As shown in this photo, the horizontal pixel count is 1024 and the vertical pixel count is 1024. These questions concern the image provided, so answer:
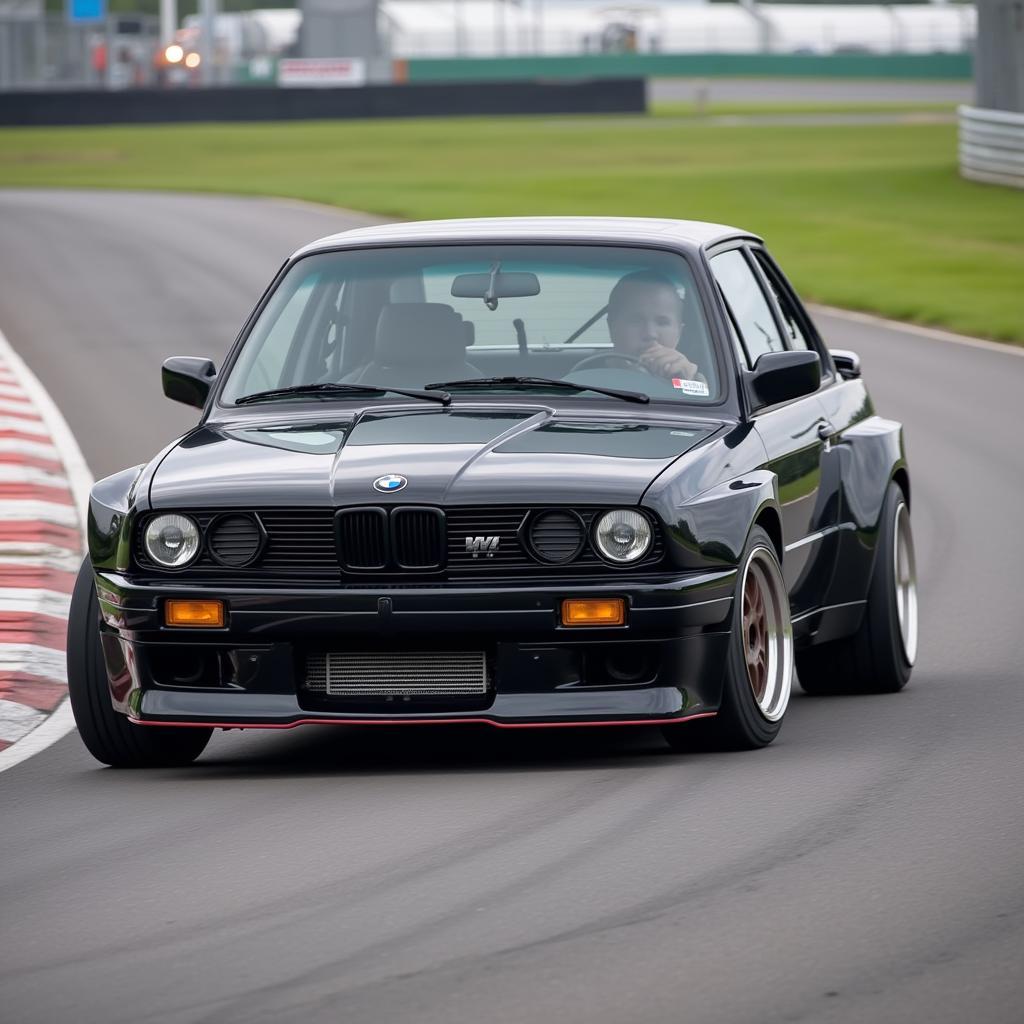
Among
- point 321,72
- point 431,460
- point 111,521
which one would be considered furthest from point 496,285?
point 321,72

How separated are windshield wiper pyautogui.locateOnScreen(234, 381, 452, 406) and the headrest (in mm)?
144

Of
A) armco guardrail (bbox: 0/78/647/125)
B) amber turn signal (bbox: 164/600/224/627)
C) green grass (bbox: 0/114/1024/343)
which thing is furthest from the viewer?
armco guardrail (bbox: 0/78/647/125)

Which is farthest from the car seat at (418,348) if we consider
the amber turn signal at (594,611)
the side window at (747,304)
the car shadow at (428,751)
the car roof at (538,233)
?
the amber turn signal at (594,611)

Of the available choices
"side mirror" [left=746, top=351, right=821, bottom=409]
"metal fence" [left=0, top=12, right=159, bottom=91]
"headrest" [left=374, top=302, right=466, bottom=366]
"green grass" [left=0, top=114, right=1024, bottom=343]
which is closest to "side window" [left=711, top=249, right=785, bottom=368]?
"side mirror" [left=746, top=351, right=821, bottom=409]

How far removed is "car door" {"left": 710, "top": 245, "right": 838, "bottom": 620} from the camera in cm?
760

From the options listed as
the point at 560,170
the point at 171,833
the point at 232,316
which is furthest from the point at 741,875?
the point at 560,170

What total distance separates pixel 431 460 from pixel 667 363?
1.14 meters

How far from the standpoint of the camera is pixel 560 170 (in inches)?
1774

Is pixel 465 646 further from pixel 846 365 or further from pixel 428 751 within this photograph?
pixel 846 365

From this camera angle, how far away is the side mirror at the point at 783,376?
7516mm

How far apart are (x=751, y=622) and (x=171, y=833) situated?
1.83 m

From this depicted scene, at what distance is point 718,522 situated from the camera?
22.1 feet

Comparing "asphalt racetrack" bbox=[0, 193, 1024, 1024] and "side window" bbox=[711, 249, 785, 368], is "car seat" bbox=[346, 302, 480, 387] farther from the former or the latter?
"asphalt racetrack" bbox=[0, 193, 1024, 1024]

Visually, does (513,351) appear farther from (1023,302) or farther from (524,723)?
(1023,302)
